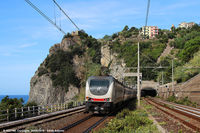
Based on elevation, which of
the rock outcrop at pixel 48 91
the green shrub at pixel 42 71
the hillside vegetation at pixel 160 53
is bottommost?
the rock outcrop at pixel 48 91

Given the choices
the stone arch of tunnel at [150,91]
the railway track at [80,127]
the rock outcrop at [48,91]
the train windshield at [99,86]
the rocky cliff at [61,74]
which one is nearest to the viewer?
the railway track at [80,127]

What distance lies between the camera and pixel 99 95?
774 inches

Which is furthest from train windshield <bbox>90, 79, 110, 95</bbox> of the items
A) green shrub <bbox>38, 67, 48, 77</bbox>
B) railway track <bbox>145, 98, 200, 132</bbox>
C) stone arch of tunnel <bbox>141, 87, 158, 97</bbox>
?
green shrub <bbox>38, 67, 48, 77</bbox>

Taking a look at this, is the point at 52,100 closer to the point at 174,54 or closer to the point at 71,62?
the point at 71,62

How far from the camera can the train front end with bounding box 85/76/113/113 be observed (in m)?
19.4

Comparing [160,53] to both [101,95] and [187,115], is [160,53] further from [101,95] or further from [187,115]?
[101,95]

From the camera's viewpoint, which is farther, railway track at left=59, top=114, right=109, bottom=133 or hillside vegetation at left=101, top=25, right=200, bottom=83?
hillside vegetation at left=101, top=25, right=200, bottom=83

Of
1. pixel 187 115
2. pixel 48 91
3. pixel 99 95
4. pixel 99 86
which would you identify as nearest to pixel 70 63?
pixel 48 91

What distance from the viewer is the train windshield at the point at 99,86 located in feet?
64.5

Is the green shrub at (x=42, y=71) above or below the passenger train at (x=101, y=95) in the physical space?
above

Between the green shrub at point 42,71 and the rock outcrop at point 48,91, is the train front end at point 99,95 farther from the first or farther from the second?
the green shrub at point 42,71

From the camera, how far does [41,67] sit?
132875 mm

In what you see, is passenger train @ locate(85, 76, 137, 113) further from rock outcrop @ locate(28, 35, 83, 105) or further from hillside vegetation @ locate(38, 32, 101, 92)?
rock outcrop @ locate(28, 35, 83, 105)

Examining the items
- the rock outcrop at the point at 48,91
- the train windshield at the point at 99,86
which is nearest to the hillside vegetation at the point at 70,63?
the rock outcrop at the point at 48,91
